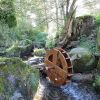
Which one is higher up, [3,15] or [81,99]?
[3,15]

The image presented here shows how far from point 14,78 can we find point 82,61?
5686mm

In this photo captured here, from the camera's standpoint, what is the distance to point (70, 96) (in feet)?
28.8

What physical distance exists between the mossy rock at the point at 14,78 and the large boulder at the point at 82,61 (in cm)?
483

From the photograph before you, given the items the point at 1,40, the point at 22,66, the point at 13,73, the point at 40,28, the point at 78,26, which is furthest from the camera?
the point at 40,28

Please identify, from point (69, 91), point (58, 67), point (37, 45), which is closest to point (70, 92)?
point (69, 91)

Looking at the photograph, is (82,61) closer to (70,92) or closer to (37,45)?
(70,92)

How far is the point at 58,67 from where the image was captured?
10.3 m

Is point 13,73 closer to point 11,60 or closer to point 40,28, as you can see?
point 11,60

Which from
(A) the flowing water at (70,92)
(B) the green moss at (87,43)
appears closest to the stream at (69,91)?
(A) the flowing water at (70,92)

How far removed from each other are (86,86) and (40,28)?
18153 millimetres

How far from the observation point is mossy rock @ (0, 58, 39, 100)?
4762mm

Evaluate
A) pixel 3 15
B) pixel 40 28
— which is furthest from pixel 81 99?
pixel 40 28

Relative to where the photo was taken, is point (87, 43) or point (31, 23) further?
point (31, 23)

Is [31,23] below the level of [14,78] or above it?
above
